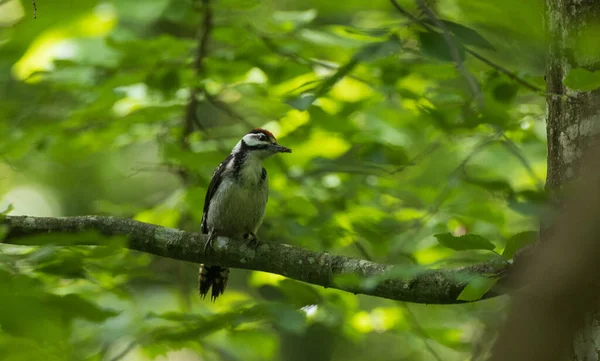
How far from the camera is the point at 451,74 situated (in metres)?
5.05

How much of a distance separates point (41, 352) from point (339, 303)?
10.8 ft

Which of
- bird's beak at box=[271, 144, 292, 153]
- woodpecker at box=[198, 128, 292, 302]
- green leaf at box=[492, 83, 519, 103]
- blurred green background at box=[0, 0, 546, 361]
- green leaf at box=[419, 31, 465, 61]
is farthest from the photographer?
woodpecker at box=[198, 128, 292, 302]

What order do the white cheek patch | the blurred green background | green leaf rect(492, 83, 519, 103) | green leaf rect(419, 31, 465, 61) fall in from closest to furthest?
green leaf rect(419, 31, 465, 61) → the blurred green background → green leaf rect(492, 83, 519, 103) → the white cheek patch

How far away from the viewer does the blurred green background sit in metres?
4.23

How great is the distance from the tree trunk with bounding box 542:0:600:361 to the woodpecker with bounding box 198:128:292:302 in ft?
9.83

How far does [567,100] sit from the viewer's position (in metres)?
3.18

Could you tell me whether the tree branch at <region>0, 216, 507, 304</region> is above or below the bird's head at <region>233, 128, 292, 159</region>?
above

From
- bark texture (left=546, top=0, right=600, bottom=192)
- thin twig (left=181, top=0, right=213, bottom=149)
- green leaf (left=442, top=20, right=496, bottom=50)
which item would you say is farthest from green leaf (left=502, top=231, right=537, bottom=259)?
thin twig (left=181, top=0, right=213, bottom=149)

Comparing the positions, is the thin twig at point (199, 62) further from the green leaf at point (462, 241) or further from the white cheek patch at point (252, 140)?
the green leaf at point (462, 241)

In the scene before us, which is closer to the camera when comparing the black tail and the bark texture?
the bark texture

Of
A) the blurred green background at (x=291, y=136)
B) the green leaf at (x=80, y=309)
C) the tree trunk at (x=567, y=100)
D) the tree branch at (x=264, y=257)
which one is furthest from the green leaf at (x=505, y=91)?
the green leaf at (x=80, y=309)

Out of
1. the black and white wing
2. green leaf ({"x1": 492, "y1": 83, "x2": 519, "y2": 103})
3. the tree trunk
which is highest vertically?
the tree trunk

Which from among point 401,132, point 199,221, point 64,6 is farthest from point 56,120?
point 401,132

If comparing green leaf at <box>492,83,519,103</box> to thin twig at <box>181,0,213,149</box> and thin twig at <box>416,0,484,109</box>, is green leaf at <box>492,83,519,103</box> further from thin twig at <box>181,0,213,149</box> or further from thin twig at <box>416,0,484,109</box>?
thin twig at <box>181,0,213,149</box>
